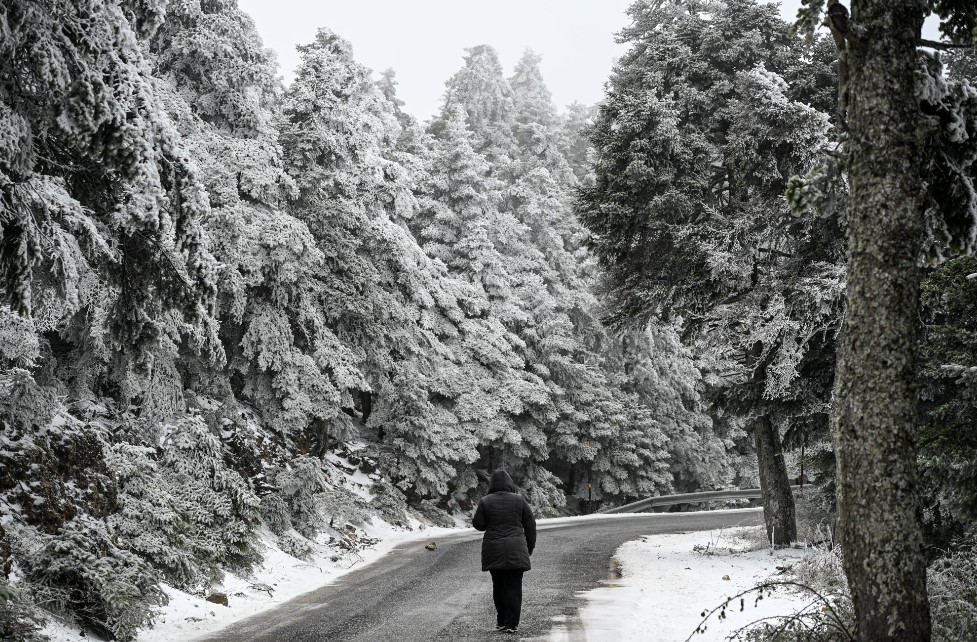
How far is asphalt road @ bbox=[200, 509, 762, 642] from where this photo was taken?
778 centimetres

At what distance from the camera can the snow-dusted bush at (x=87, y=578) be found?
22.9 ft

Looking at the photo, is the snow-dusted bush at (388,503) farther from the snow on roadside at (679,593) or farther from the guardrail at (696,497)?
the guardrail at (696,497)

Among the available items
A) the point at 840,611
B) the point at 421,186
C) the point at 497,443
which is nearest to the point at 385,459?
the point at 497,443

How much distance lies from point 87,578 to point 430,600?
4220 mm

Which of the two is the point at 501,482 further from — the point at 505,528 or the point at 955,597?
the point at 955,597

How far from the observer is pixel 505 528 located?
26.7 ft

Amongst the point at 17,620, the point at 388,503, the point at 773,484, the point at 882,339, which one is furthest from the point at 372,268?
the point at 882,339

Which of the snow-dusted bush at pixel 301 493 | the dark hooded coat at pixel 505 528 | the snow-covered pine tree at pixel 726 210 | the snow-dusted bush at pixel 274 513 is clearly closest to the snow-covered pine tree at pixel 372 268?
the snow-dusted bush at pixel 301 493

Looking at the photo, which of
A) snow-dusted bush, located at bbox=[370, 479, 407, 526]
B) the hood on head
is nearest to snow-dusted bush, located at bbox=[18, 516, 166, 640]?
the hood on head

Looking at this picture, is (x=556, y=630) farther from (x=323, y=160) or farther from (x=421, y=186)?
(x=421, y=186)

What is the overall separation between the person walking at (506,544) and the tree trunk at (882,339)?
3.66 m

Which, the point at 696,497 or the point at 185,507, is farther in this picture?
the point at 696,497

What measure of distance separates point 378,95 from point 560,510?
19802mm

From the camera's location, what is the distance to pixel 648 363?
34.8 m
